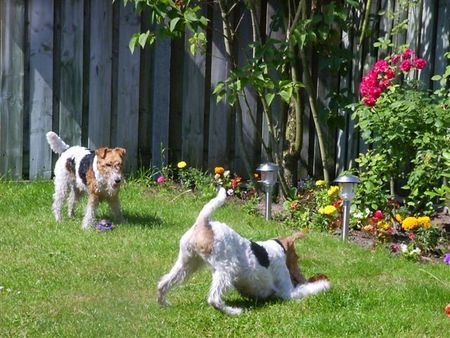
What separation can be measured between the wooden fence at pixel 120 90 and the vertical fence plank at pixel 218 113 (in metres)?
0.01

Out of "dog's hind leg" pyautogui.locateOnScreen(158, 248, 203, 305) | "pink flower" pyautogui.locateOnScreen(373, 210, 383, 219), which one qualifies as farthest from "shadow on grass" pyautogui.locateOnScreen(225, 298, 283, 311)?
"pink flower" pyautogui.locateOnScreen(373, 210, 383, 219)

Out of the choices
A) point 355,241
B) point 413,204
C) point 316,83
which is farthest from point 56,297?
point 316,83

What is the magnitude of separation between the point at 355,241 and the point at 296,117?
6.53 ft

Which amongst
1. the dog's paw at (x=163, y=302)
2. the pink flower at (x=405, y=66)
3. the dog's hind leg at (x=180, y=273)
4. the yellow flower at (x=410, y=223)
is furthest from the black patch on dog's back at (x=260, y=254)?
the pink flower at (x=405, y=66)

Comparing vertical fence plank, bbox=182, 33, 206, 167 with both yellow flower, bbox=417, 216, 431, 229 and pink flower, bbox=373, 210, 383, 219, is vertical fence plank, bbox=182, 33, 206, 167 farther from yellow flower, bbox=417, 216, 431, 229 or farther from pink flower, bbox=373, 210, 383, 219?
yellow flower, bbox=417, 216, 431, 229

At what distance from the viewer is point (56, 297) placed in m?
6.00

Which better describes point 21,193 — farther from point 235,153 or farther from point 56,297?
point 56,297

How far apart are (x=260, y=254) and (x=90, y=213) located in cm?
242

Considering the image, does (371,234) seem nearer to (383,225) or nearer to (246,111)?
(383,225)

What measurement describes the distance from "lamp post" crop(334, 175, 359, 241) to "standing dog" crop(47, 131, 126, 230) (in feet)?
6.18

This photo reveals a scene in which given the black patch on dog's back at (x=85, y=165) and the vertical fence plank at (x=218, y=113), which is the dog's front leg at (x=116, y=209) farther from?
the vertical fence plank at (x=218, y=113)

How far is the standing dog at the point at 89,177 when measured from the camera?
788 centimetres

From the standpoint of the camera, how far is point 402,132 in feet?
26.3

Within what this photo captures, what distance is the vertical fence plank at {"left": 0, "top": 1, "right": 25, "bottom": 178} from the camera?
31.5 ft
